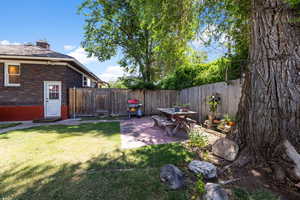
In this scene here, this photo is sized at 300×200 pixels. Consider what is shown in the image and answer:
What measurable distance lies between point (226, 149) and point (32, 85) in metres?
9.96

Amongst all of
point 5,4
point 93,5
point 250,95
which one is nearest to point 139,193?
point 250,95

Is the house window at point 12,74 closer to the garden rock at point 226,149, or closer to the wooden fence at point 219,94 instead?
the wooden fence at point 219,94

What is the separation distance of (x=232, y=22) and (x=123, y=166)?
4.54 metres

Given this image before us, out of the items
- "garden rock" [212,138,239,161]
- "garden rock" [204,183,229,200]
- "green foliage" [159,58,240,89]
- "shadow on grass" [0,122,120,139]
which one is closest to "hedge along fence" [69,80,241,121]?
"green foliage" [159,58,240,89]

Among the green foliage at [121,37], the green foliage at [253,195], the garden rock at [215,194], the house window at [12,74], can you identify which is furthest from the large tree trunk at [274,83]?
the house window at [12,74]

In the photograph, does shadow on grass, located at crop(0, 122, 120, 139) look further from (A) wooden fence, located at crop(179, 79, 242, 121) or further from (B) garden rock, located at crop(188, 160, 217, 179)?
(A) wooden fence, located at crop(179, 79, 242, 121)

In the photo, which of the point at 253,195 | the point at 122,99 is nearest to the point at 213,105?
the point at 253,195

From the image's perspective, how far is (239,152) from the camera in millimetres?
2521

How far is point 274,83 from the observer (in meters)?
2.21

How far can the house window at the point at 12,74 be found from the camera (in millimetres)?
7343

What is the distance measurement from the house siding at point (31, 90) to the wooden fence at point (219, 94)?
Result: 7.60m

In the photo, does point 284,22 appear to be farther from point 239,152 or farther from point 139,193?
point 139,193

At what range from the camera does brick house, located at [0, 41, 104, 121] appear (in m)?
7.27

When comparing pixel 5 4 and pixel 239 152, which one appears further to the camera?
pixel 5 4
